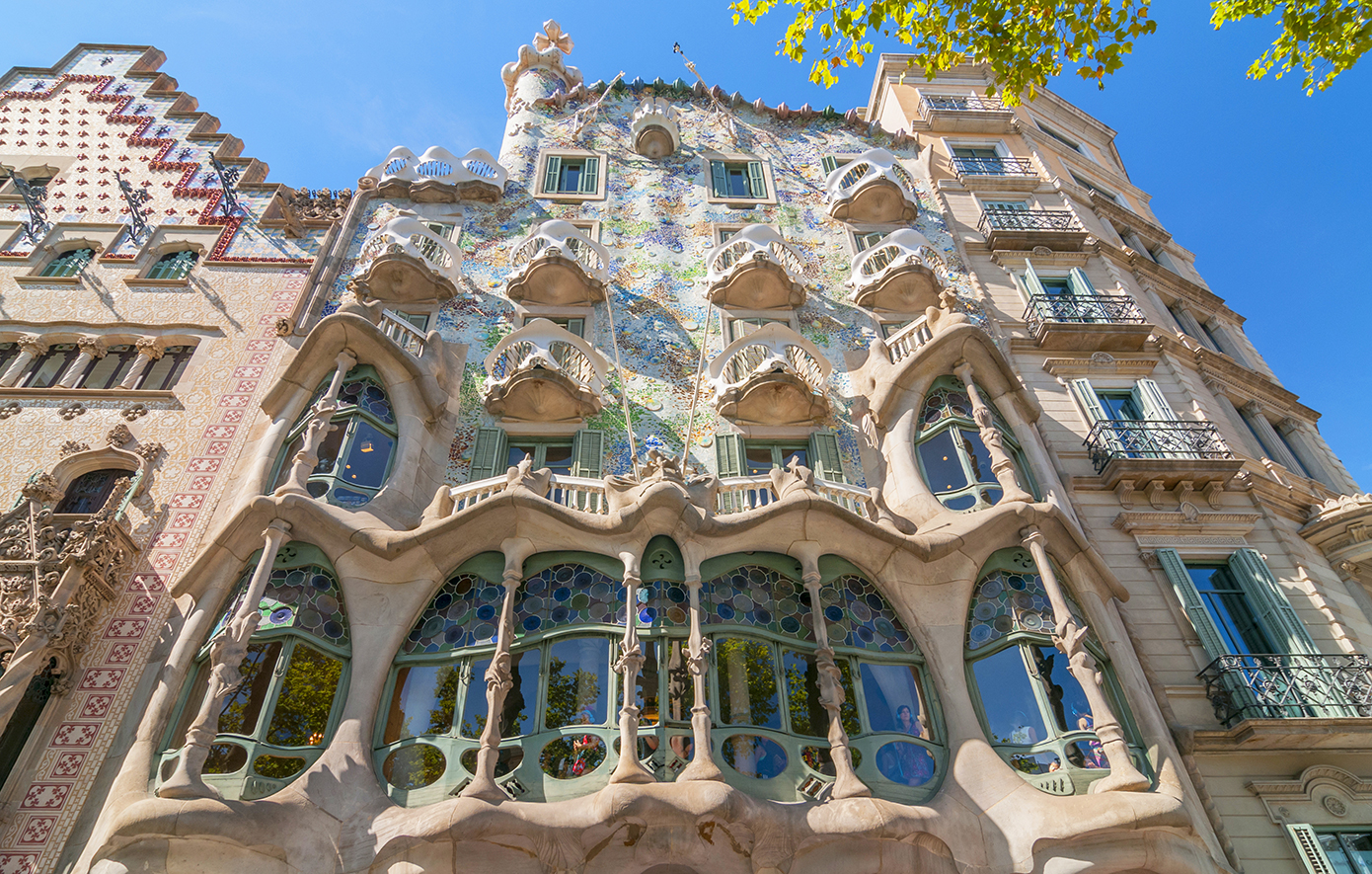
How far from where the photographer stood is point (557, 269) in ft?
54.7

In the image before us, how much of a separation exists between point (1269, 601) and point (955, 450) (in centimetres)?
503

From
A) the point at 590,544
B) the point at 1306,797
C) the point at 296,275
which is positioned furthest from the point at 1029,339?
the point at 296,275

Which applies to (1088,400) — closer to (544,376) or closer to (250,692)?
(544,376)

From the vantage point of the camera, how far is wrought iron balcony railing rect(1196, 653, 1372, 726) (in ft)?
37.3

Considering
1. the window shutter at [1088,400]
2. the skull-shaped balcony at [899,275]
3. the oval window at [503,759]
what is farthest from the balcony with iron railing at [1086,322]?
the oval window at [503,759]

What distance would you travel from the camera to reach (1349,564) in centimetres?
1422

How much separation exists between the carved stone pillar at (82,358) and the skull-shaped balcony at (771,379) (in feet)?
36.8

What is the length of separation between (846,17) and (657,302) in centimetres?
735

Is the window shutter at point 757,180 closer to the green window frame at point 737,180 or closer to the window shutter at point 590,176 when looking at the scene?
the green window frame at point 737,180

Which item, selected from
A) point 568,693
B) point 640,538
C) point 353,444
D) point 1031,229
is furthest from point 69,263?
point 1031,229

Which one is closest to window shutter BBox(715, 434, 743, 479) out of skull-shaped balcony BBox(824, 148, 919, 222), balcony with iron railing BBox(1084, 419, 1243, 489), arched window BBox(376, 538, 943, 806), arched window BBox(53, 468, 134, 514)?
arched window BBox(376, 538, 943, 806)

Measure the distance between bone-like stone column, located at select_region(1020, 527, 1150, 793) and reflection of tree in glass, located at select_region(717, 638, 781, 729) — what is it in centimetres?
365

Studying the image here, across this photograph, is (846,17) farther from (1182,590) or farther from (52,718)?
(52,718)

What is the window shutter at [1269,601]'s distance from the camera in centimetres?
1227
